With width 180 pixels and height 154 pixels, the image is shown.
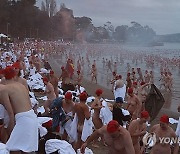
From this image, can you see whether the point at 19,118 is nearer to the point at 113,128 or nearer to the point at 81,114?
the point at 113,128

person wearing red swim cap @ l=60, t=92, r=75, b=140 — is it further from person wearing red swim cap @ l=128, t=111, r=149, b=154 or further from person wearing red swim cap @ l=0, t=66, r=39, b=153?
person wearing red swim cap @ l=0, t=66, r=39, b=153

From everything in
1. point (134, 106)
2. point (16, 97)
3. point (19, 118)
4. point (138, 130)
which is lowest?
point (134, 106)

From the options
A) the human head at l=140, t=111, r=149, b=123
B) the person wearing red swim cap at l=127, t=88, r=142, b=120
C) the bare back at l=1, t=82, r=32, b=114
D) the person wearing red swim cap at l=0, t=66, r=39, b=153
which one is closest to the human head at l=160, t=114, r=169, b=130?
the human head at l=140, t=111, r=149, b=123

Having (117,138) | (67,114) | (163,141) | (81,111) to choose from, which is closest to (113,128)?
(117,138)

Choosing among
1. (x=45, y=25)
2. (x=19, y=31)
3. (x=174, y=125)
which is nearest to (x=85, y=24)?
(x=45, y=25)

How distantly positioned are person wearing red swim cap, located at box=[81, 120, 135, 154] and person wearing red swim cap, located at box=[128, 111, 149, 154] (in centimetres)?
107

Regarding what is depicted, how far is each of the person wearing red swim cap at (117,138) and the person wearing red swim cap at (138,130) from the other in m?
1.07

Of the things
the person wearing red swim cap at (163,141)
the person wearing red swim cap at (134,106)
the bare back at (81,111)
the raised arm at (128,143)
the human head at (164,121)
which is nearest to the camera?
the raised arm at (128,143)

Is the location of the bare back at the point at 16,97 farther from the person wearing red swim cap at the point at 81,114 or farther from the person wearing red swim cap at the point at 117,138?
the person wearing red swim cap at the point at 81,114

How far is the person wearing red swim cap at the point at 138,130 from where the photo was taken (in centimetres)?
631

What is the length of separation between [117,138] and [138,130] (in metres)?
1.38

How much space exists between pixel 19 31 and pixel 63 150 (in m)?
57.5

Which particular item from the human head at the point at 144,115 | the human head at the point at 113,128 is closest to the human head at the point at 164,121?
the human head at the point at 144,115

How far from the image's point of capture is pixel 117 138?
5133 millimetres
